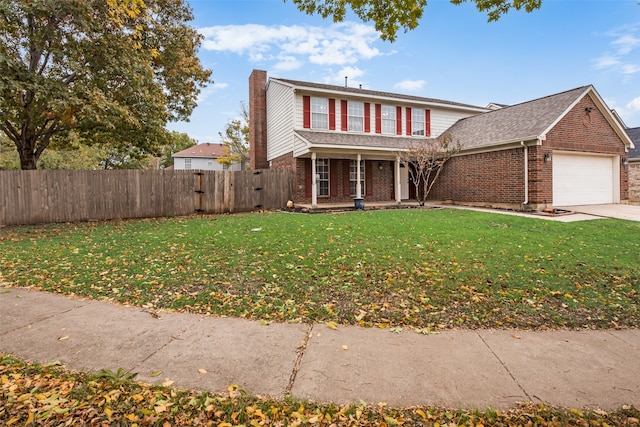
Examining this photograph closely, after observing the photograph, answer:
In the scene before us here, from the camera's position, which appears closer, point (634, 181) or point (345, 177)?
point (345, 177)

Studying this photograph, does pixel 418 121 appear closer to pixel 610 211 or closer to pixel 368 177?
pixel 368 177

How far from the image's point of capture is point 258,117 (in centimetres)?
1916

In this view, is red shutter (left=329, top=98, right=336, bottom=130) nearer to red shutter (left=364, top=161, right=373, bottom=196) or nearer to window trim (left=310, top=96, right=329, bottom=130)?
window trim (left=310, top=96, right=329, bottom=130)

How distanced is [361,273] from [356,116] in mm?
13457

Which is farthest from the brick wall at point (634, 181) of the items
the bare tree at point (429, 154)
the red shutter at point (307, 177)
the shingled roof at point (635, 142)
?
the red shutter at point (307, 177)

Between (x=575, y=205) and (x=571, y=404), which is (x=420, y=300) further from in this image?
(x=575, y=205)

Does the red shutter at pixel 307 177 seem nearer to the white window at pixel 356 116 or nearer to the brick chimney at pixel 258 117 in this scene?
the white window at pixel 356 116

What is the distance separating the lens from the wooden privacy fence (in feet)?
35.0

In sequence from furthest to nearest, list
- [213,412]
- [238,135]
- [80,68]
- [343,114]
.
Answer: [238,135]
[343,114]
[80,68]
[213,412]

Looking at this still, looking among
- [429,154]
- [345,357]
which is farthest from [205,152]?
[345,357]

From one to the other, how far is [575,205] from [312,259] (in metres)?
13.9

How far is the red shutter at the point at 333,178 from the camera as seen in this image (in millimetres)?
16531

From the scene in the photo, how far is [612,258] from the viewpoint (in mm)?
5941

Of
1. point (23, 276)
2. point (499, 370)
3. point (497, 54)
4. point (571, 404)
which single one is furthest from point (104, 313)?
point (497, 54)
